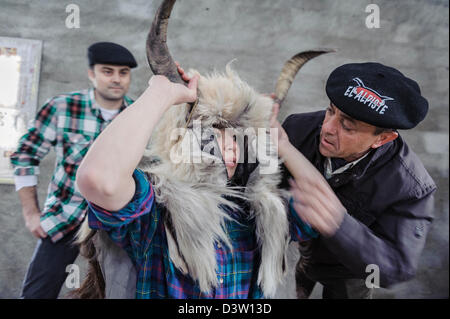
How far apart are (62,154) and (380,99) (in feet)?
3.09

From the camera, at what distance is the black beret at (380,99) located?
2.83 ft

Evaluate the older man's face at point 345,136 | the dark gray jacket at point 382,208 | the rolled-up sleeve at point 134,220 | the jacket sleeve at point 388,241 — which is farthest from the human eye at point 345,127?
the rolled-up sleeve at point 134,220

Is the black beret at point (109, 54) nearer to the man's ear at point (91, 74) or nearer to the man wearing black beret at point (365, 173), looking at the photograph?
the man's ear at point (91, 74)

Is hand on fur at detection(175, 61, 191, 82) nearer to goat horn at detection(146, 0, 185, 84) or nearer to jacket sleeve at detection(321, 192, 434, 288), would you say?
goat horn at detection(146, 0, 185, 84)

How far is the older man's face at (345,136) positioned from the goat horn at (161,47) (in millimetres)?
440

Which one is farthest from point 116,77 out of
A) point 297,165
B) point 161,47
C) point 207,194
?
point 297,165

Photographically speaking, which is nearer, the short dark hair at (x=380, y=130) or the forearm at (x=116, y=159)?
the forearm at (x=116, y=159)

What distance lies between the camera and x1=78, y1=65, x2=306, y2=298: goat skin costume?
0.82m

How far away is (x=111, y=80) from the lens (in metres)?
1.06

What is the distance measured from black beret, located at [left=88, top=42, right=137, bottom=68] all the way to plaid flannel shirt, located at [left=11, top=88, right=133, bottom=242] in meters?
0.11

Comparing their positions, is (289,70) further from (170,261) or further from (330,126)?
(170,261)

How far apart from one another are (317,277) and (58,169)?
0.98m

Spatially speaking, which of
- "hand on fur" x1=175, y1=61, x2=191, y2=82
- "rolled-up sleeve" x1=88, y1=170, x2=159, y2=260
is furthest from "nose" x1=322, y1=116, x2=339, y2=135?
"rolled-up sleeve" x1=88, y1=170, x2=159, y2=260

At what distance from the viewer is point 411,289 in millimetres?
1307
